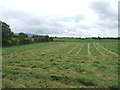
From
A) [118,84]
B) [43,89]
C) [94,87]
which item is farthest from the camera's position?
[118,84]

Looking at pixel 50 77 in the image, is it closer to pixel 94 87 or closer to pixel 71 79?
pixel 71 79

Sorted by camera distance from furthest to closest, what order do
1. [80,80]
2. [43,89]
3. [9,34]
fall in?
[9,34], [80,80], [43,89]

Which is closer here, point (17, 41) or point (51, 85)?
point (51, 85)

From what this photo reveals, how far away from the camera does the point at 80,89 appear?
16.2 feet

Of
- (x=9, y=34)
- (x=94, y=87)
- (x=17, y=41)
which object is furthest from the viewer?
(x=17, y=41)

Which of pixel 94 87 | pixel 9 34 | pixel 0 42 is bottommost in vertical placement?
pixel 94 87

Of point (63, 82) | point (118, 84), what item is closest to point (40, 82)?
point (63, 82)

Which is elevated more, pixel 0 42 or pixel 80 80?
pixel 0 42

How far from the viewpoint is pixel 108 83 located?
18.4ft

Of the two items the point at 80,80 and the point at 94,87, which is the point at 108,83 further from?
the point at 80,80

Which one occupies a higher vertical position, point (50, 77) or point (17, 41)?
point (17, 41)

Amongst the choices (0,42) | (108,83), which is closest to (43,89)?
(108,83)

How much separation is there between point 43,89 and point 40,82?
765 mm

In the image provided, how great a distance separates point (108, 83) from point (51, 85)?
3.47 metres
